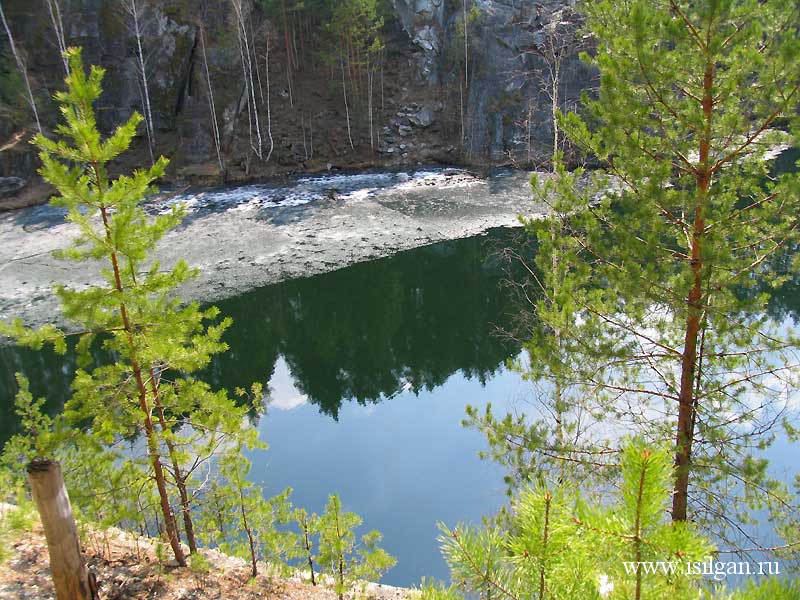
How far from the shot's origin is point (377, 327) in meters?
16.8

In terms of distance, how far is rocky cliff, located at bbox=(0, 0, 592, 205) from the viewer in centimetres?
2873

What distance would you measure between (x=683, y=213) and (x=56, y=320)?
50.4 feet

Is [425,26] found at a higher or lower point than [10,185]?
higher

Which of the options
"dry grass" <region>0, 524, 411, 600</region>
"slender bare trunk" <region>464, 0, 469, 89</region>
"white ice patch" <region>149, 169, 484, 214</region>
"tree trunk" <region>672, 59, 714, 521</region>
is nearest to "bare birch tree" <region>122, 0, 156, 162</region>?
"white ice patch" <region>149, 169, 484, 214</region>

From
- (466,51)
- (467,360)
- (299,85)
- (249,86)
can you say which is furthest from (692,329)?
(299,85)

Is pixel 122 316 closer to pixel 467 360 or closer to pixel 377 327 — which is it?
pixel 467 360

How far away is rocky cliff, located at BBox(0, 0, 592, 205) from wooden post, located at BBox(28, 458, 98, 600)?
2545cm

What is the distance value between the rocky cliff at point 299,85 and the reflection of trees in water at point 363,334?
34.5ft

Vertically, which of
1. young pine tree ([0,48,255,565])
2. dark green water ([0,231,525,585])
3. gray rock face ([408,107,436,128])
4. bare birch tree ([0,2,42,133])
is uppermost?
bare birch tree ([0,2,42,133])

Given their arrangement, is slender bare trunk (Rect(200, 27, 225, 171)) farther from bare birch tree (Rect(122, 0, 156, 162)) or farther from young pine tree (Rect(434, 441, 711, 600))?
young pine tree (Rect(434, 441, 711, 600))

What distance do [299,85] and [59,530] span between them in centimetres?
3210

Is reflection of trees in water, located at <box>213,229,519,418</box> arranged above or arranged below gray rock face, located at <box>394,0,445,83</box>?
below

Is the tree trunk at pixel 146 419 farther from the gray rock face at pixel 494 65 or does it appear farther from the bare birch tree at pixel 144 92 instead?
the gray rock face at pixel 494 65

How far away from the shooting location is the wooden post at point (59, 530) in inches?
132
